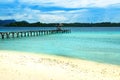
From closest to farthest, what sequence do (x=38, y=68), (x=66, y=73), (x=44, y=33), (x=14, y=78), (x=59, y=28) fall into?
(x=14, y=78) → (x=66, y=73) → (x=38, y=68) → (x=44, y=33) → (x=59, y=28)

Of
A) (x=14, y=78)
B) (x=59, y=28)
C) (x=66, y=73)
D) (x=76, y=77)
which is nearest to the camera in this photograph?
(x=14, y=78)

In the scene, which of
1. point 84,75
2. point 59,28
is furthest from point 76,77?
point 59,28

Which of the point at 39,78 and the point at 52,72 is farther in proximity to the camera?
the point at 52,72

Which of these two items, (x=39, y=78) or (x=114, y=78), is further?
(x=114, y=78)

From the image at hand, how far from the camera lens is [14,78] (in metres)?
9.84

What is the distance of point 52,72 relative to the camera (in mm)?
11297

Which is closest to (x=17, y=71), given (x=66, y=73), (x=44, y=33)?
(x=66, y=73)

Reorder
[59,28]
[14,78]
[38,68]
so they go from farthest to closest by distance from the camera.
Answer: [59,28] → [38,68] → [14,78]

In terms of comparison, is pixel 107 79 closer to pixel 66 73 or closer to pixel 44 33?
pixel 66 73

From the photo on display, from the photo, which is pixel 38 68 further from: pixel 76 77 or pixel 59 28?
pixel 59 28

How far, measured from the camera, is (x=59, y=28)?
74688mm

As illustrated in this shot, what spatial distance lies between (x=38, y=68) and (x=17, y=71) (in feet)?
4.40

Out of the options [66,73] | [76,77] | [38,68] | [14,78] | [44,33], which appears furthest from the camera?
[44,33]

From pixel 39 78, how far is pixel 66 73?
1.56 m
